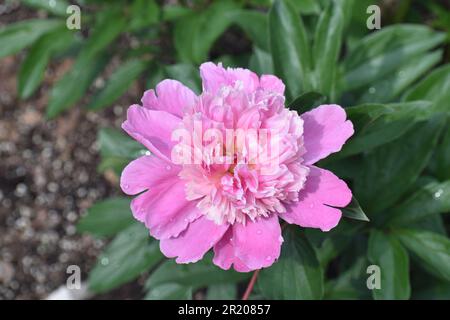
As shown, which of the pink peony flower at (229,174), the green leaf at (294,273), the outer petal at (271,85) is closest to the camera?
the pink peony flower at (229,174)

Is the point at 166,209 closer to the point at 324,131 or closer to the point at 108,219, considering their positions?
the point at 324,131

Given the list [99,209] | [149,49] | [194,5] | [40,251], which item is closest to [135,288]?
[40,251]

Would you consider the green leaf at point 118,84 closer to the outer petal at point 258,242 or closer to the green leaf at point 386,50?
the green leaf at point 386,50

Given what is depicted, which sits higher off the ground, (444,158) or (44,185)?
(444,158)

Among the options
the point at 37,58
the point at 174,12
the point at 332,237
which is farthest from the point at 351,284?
the point at 37,58

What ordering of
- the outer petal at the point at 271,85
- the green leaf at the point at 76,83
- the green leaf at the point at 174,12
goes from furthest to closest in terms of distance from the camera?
the green leaf at the point at 76,83
the green leaf at the point at 174,12
the outer petal at the point at 271,85

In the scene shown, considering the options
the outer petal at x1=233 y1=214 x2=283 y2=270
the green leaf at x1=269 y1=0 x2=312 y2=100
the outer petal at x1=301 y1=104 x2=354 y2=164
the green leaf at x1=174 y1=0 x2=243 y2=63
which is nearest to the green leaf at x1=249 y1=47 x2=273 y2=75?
the green leaf at x1=269 y1=0 x2=312 y2=100

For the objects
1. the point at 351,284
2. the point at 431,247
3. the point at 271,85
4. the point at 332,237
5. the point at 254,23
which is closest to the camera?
the point at 271,85

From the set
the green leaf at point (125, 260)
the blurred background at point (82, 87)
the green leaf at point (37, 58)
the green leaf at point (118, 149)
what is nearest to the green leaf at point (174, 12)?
the blurred background at point (82, 87)
